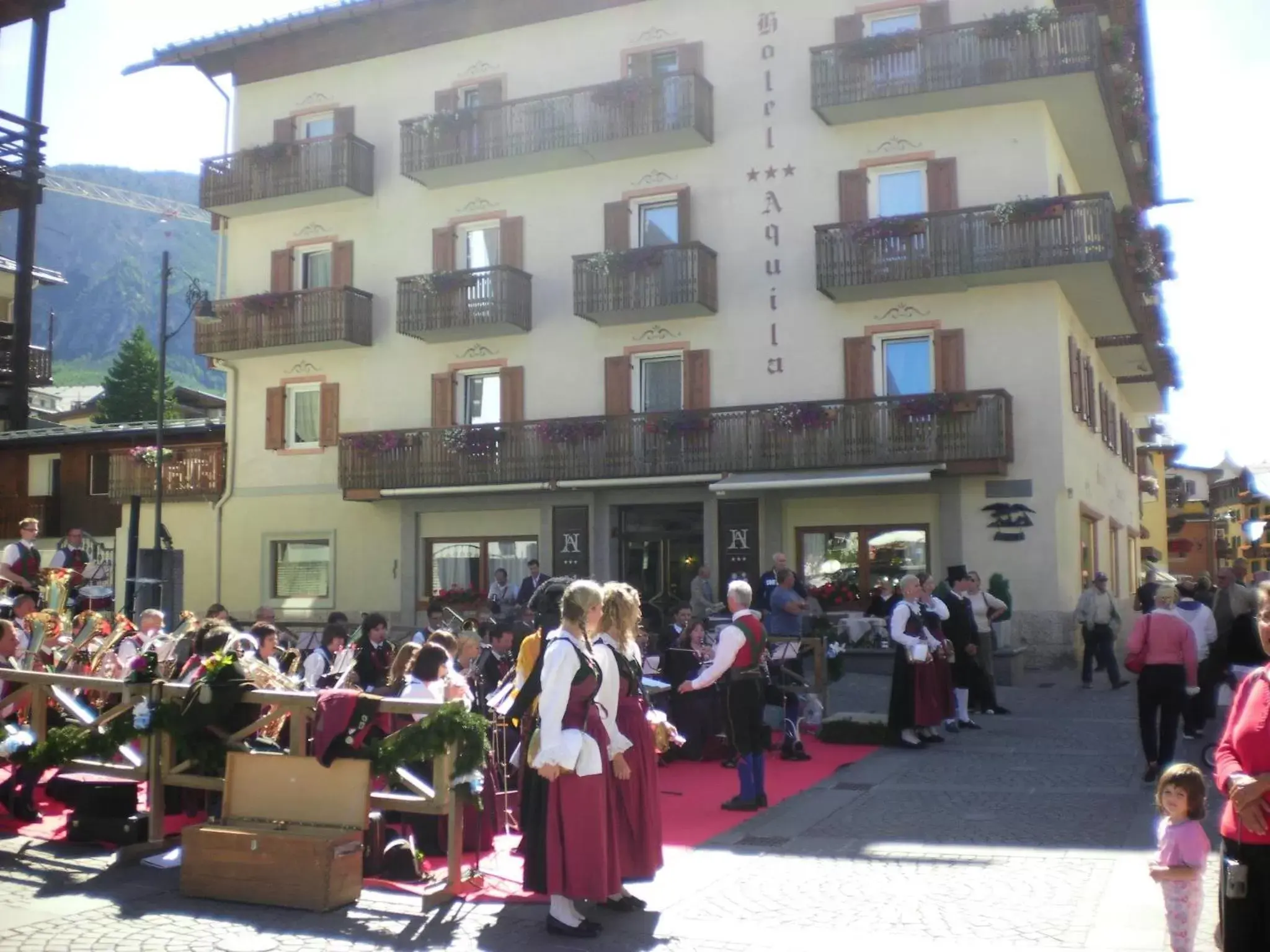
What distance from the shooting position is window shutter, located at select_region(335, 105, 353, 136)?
30328 millimetres

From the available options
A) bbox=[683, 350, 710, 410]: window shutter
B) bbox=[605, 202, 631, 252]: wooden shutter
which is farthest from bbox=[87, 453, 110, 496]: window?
bbox=[683, 350, 710, 410]: window shutter

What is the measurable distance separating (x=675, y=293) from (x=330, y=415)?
8.93 m

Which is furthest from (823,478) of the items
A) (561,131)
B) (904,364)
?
(561,131)

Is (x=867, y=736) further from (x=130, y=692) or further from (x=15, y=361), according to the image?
(x=15, y=361)

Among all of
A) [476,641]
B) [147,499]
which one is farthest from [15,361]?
[476,641]

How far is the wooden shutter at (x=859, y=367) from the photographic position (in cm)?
2498

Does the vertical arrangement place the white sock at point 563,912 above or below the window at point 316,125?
below

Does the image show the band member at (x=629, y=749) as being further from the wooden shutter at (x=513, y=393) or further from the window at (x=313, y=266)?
the window at (x=313, y=266)

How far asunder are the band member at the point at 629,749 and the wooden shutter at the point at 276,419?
2399cm

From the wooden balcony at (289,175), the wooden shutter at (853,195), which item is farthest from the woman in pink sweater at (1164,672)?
the wooden balcony at (289,175)

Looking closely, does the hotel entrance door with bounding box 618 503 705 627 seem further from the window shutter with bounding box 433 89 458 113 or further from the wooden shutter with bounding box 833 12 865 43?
the window shutter with bounding box 433 89 458 113

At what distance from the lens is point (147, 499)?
104 feet

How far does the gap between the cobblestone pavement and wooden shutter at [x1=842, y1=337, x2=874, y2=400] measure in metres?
13.9

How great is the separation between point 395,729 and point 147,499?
969 inches
